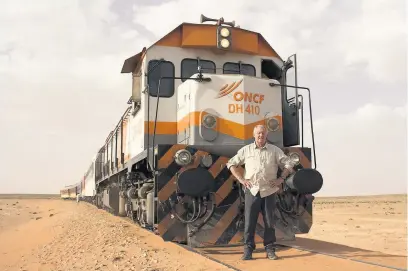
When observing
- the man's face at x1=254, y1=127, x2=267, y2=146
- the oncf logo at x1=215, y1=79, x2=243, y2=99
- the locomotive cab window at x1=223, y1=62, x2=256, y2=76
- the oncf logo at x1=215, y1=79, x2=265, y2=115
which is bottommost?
the man's face at x1=254, y1=127, x2=267, y2=146

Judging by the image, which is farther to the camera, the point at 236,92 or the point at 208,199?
the point at 236,92

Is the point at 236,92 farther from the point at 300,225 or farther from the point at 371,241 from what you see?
the point at 371,241

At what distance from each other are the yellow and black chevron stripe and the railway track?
194 millimetres

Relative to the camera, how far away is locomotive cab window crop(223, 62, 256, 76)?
7664 millimetres

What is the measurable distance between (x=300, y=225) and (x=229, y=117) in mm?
2026

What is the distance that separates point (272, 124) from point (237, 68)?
53.0 inches

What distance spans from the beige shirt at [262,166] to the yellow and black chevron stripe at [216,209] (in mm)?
766

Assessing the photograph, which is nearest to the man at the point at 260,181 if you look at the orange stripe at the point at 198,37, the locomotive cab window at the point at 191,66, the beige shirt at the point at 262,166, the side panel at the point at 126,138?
the beige shirt at the point at 262,166

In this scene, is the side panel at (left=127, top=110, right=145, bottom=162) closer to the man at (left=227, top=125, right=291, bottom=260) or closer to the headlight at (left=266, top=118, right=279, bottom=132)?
the headlight at (left=266, top=118, right=279, bottom=132)

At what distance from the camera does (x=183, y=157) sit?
19.9 feet

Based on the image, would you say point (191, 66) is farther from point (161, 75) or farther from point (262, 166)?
point (262, 166)

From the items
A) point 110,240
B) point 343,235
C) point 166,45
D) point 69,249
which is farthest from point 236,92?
point 343,235

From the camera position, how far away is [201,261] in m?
5.30

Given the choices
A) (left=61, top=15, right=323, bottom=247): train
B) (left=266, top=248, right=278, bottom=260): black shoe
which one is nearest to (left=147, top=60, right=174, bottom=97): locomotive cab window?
(left=61, top=15, right=323, bottom=247): train
